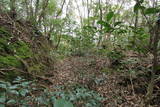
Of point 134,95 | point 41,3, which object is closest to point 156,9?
point 134,95

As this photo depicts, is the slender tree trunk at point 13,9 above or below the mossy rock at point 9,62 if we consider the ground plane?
above

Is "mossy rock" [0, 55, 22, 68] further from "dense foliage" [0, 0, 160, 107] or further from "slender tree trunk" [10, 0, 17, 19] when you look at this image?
"slender tree trunk" [10, 0, 17, 19]

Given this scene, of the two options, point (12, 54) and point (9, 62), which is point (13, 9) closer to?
point (12, 54)

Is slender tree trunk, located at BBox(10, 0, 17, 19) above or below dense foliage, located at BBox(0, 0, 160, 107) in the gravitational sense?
above

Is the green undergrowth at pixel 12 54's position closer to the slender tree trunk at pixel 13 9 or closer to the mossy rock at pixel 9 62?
the mossy rock at pixel 9 62

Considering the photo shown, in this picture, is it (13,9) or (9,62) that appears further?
(13,9)

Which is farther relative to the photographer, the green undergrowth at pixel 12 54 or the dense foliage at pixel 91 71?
the green undergrowth at pixel 12 54

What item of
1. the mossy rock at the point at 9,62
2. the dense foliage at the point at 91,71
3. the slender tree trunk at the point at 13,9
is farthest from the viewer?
the slender tree trunk at the point at 13,9

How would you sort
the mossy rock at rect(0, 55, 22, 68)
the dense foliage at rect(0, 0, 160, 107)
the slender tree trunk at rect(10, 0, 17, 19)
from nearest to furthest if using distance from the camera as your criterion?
the dense foliage at rect(0, 0, 160, 107), the mossy rock at rect(0, 55, 22, 68), the slender tree trunk at rect(10, 0, 17, 19)

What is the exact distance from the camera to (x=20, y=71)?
2865 mm

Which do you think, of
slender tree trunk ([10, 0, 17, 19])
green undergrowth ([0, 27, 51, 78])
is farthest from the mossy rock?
slender tree trunk ([10, 0, 17, 19])

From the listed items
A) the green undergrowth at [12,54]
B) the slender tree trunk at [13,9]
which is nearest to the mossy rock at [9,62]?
the green undergrowth at [12,54]

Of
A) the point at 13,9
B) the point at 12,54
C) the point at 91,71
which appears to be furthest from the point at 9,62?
the point at 13,9

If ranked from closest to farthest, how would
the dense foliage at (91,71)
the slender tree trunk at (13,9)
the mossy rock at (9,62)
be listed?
the dense foliage at (91,71), the mossy rock at (9,62), the slender tree trunk at (13,9)
